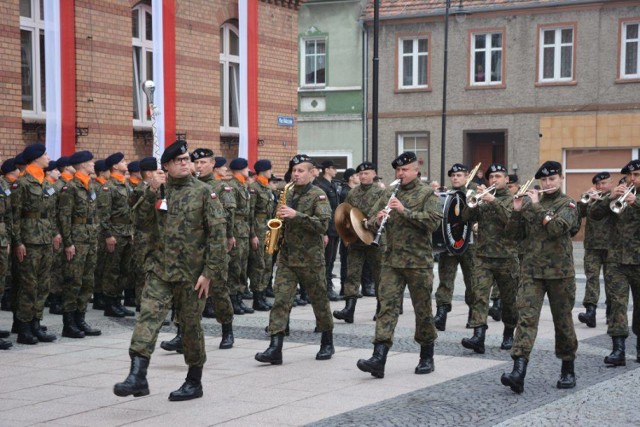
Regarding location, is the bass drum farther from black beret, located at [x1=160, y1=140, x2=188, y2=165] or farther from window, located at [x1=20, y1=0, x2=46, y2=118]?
window, located at [x1=20, y1=0, x2=46, y2=118]

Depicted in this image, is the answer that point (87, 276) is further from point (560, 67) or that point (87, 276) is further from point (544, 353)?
point (560, 67)

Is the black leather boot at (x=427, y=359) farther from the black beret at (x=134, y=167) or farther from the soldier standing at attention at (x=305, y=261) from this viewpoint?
the black beret at (x=134, y=167)

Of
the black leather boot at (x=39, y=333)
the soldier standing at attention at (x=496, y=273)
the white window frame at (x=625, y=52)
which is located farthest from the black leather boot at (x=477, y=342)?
the white window frame at (x=625, y=52)

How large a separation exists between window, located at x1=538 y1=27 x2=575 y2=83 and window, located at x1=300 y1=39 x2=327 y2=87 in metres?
7.90

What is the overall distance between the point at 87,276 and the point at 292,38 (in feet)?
39.4

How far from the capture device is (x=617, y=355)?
34.9ft

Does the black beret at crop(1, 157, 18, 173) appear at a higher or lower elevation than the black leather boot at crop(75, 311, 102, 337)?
higher

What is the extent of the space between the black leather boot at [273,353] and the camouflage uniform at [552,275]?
245 cm

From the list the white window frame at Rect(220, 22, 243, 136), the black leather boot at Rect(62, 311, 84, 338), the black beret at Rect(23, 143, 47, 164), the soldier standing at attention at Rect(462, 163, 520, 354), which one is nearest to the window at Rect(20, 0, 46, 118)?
the white window frame at Rect(220, 22, 243, 136)

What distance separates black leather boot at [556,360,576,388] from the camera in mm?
9375

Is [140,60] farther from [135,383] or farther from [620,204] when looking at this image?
[135,383]

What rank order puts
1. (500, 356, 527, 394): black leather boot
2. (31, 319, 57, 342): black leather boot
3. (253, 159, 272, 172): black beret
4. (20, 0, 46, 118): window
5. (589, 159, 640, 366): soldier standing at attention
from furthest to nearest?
1. (20, 0, 46, 118): window
2. (253, 159, 272, 172): black beret
3. (31, 319, 57, 342): black leather boot
4. (589, 159, 640, 366): soldier standing at attention
5. (500, 356, 527, 394): black leather boot

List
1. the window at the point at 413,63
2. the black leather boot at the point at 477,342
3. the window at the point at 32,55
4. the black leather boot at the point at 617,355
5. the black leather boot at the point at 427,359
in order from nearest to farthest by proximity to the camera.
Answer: the black leather boot at the point at 427,359
the black leather boot at the point at 617,355
the black leather boot at the point at 477,342
the window at the point at 32,55
the window at the point at 413,63

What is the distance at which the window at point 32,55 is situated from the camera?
1727 cm
